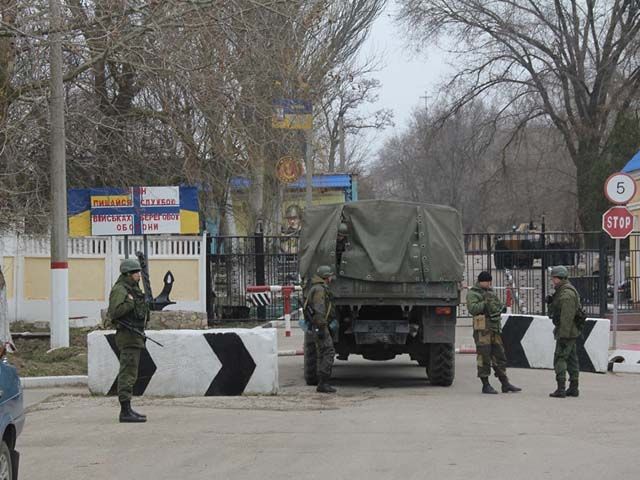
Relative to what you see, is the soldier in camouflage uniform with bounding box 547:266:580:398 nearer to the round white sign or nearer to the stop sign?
the round white sign

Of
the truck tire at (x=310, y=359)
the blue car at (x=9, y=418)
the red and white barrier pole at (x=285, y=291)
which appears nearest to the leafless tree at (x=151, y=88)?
the red and white barrier pole at (x=285, y=291)

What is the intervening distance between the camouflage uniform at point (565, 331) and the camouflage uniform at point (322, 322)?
3.02m

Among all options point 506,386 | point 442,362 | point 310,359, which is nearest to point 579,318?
point 506,386

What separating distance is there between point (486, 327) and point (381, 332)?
147 centimetres

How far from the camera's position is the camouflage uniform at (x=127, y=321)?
34.1 feet

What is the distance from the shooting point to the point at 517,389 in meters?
13.4

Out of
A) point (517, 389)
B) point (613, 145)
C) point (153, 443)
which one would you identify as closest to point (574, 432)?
point (517, 389)

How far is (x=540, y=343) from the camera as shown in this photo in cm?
1619

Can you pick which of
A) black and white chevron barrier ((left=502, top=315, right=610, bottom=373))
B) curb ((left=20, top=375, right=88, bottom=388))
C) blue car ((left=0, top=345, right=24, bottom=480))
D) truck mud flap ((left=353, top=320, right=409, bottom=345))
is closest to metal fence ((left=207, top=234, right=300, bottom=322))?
black and white chevron barrier ((left=502, top=315, right=610, bottom=373))

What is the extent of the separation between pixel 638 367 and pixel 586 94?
27950 millimetres

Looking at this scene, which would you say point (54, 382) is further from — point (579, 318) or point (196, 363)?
point (579, 318)

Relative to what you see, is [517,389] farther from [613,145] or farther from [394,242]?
[613,145]

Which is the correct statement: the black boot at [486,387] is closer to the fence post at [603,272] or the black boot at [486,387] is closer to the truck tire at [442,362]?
the truck tire at [442,362]

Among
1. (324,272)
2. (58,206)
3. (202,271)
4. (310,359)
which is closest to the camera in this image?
(324,272)
